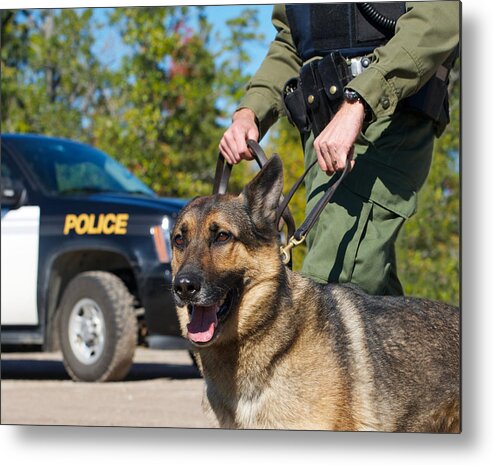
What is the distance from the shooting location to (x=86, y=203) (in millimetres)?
6109

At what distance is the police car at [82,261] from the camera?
5914 mm

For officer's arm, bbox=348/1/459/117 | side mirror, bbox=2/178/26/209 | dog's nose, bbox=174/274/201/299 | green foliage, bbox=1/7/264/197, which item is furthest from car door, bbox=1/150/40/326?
officer's arm, bbox=348/1/459/117

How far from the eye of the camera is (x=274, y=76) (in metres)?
3.53

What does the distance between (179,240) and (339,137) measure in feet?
1.85

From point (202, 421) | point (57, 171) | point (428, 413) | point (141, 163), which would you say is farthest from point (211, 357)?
point (141, 163)

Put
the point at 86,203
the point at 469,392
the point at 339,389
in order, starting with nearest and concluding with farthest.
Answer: the point at 339,389 → the point at 469,392 → the point at 86,203

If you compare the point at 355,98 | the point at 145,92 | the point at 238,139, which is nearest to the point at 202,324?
the point at 238,139

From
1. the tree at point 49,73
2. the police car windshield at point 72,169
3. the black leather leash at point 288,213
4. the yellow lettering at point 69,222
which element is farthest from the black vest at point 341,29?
the tree at point 49,73

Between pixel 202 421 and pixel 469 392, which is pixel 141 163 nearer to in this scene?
pixel 202 421

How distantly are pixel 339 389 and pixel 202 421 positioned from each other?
82.5 inches

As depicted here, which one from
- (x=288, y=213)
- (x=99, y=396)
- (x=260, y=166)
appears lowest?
(x=99, y=396)

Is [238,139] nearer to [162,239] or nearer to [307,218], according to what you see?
[307,218]

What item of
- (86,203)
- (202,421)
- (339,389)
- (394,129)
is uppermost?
(394,129)

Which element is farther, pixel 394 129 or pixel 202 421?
pixel 202 421
